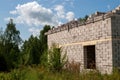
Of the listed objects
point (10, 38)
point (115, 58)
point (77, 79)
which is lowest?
point (77, 79)

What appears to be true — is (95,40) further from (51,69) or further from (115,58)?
(51,69)

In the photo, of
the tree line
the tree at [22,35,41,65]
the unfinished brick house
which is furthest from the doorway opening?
the tree at [22,35,41,65]

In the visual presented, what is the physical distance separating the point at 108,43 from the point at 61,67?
402cm

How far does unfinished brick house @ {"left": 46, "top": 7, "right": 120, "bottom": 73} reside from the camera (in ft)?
48.0

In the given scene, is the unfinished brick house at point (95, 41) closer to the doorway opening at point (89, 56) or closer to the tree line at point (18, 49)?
the doorway opening at point (89, 56)

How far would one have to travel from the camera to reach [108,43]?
14805 millimetres

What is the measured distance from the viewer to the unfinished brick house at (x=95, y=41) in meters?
14.6

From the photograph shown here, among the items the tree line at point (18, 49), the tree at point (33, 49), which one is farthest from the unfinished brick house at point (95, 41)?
the tree at point (33, 49)

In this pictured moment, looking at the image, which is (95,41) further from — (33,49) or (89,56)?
(33,49)

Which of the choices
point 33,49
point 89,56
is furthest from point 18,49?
point 89,56

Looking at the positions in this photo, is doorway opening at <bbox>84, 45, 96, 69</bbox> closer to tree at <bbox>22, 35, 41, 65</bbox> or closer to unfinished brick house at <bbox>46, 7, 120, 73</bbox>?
unfinished brick house at <bbox>46, 7, 120, 73</bbox>

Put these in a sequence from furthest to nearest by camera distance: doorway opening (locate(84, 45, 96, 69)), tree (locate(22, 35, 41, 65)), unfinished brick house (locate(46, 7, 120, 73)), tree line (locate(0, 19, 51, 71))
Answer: tree (locate(22, 35, 41, 65)) → tree line (locate(0, 19, 51, 71)) → doorway opening (locate(84, 45, 96, 69)) → unfinished brick house (locate(46, 7, 120, 73))

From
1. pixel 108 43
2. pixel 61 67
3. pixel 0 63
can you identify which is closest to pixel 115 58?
pixel 108 43

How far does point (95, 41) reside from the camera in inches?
631
